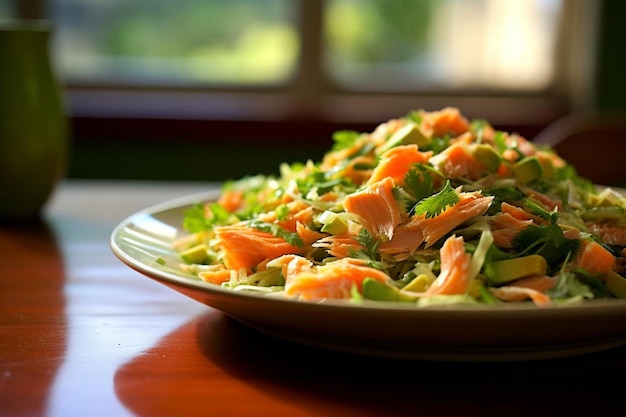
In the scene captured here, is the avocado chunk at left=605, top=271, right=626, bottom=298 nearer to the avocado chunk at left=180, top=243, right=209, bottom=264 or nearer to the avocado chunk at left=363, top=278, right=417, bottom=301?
the avocado chunk at left=363, top=278, right=417, bottom=301

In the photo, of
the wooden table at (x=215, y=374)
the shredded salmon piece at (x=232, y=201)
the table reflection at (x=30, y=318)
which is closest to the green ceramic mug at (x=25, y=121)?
the table reflection at (x=30, y=318)

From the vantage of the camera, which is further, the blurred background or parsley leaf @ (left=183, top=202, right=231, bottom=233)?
the blurred background

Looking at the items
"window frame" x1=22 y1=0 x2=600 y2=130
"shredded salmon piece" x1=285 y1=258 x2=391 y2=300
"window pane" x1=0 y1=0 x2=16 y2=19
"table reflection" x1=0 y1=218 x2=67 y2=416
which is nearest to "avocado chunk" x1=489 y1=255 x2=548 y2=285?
"shredded salmon piece" x1=285 y1=258 x2=391 y2=300

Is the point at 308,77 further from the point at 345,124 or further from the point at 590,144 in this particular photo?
the point at 590,144

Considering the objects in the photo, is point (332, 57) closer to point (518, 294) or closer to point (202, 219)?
point (202, 219)

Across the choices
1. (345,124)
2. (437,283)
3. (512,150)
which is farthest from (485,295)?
(345,124)

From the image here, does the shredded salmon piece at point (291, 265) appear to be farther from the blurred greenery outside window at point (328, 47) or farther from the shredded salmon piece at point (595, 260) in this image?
the blurred greenery outside window at point (328, 47)
